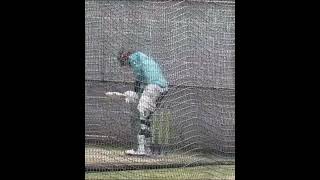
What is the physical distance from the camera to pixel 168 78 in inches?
142

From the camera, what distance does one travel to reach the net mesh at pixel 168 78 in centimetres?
351

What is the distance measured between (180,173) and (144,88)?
20.2 inches

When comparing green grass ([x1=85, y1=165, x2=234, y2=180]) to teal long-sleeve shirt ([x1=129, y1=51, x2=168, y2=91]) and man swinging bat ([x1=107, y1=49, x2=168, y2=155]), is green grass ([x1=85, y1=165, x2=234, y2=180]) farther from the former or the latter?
teal long-sleeve shirt ([x1=129, y1=51, x2=168, y2=91])

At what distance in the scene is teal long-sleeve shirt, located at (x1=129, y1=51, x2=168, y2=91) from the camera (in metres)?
3.56

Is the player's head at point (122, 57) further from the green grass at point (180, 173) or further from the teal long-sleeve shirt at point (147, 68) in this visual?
the green grass at point (180, 173)

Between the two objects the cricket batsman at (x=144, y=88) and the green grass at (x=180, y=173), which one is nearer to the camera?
the green grass at (x=180, y=173)

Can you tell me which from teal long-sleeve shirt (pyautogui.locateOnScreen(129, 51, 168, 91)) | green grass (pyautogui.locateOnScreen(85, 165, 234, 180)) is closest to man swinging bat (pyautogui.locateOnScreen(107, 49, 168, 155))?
teal long-sleeve shirt (pyautogui.locateOnScreen(129, 51, 168, 91))

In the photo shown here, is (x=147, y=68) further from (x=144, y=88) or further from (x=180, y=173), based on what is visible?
(x=180, y=173)

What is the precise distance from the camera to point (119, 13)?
3533 mm

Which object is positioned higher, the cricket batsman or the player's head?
the player's head

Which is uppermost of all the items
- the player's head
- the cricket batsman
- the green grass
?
the player's head

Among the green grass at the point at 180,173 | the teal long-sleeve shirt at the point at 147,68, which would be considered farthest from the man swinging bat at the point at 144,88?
the green grass at the point at 180,173
